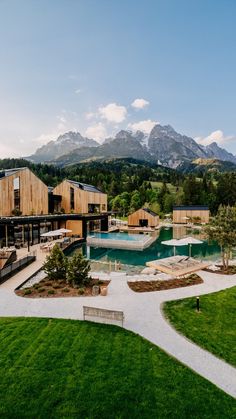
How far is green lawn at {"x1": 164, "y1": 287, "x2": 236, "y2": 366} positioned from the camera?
24.9 ft

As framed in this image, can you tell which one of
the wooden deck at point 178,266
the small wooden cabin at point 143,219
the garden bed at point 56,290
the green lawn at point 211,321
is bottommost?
the green lawn at point 211,321

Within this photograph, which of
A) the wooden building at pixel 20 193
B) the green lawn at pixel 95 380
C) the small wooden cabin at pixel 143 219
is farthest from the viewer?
the small wooden cabin at pixel 143 219

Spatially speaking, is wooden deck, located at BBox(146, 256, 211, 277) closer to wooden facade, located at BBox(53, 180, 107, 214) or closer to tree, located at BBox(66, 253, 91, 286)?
tree, located at BBox(66, 253, 91, 286)

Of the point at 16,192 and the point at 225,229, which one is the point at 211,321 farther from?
the point at 16,192

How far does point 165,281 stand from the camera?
13.7 metres

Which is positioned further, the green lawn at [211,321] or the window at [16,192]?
the window at [16,192]

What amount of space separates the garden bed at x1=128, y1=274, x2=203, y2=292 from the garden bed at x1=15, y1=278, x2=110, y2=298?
1.66 meters

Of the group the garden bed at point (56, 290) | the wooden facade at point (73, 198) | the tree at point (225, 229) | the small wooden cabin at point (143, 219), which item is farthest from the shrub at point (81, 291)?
the small wooden cabin at point (143, 219)

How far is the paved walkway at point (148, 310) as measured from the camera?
260 inches

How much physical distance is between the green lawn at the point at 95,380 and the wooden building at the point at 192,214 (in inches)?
1765

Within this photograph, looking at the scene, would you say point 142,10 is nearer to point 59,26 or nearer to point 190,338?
point 59,26

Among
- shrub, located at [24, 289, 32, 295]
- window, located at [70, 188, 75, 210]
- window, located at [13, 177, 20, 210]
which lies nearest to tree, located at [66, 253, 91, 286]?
shrub, located at [24, 289, 32, 295]

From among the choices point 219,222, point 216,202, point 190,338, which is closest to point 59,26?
point 219,222

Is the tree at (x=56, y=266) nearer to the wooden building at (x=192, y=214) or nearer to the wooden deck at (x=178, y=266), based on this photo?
the wooden deck at (x=178, y=266)
